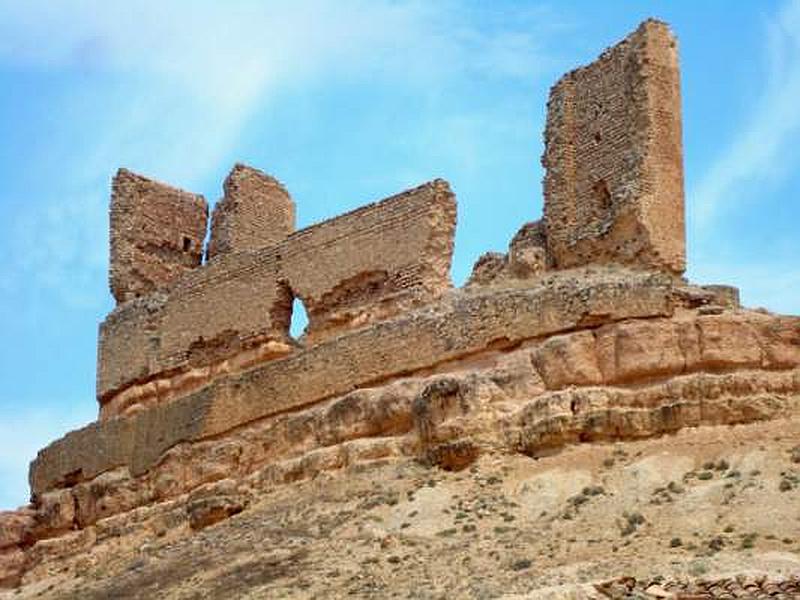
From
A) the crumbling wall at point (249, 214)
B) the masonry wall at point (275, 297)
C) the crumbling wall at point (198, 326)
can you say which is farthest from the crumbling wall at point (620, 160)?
the crumbling wall at point (249, 214)

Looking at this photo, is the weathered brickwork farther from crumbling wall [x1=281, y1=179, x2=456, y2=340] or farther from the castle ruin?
crumbling wall [x1=281, y1=179, x2=456, y2=340]

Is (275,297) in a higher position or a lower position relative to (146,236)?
lower

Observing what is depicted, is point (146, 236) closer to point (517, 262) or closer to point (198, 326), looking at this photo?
point (198, 326)

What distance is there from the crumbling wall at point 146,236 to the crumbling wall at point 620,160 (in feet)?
26.1

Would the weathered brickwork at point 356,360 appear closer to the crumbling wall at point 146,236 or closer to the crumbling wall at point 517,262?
the crumbling wall at point 517,262

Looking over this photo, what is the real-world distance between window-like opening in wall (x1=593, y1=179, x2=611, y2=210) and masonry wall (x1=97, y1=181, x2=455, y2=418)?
6.83 ft


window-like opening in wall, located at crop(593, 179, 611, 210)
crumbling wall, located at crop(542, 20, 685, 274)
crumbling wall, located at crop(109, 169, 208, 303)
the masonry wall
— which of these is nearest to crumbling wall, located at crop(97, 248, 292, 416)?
the masonry wall

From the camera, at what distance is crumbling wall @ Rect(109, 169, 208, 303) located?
30281 millimetres

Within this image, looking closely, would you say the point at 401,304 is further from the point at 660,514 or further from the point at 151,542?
the point at 660,514

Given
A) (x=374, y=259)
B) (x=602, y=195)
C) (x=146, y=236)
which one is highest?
(x=146, y=236)

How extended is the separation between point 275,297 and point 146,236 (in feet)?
12.8

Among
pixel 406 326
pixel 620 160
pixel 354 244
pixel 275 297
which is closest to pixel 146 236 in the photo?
pixel 275 297

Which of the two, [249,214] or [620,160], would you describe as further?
[249,214]

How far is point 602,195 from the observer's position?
79.8 ft
